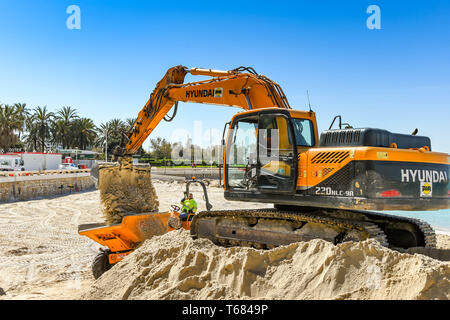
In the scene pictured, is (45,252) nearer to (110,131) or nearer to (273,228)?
(273,228)

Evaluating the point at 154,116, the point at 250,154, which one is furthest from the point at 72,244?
the point at 250,154

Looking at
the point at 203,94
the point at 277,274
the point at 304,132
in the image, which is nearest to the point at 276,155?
the point at 304,132

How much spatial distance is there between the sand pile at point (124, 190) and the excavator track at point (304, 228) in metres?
2.66

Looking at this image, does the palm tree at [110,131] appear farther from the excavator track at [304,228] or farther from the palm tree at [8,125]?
the excavator track at [304,228]

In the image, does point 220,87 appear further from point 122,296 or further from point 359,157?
point 122,296

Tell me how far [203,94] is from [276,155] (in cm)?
326

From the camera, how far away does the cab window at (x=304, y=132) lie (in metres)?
5.77

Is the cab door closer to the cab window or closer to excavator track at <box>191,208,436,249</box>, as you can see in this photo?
the cab window

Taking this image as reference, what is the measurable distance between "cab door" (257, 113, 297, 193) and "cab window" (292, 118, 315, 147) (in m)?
0.17

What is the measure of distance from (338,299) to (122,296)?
2.77 m

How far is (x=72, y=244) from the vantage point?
1188 centimetres

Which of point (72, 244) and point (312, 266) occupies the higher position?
point (312, 266)

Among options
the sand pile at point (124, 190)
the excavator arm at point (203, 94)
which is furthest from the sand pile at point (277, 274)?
the excavator arm at point (203, 94)

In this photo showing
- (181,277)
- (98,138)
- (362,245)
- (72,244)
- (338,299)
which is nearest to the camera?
(338,299)
